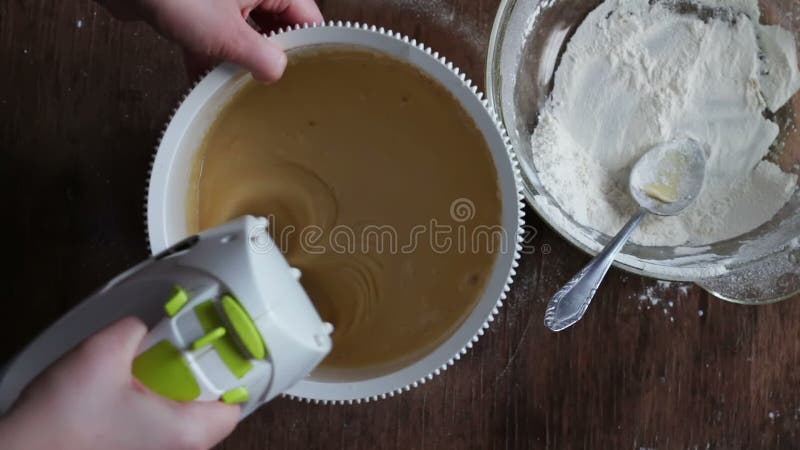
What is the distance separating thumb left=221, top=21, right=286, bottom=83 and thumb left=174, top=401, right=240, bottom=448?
1.15ft

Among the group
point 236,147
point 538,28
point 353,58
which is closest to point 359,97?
point 353,58

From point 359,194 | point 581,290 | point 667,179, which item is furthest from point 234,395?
point 667,179

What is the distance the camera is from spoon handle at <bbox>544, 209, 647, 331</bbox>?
2.52ft

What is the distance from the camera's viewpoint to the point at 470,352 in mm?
836

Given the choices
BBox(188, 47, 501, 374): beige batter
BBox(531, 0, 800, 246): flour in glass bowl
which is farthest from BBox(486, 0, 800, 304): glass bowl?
BBox(188, 47, 501, 374): beige batter

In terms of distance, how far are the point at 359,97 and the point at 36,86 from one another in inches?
16.6

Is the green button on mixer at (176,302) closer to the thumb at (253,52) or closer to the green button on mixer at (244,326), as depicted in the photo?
the green button on mixer at (244,326)

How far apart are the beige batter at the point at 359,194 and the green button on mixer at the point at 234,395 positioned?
235 millimetres

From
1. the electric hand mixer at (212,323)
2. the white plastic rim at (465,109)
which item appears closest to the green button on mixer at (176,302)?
the electric hand mixer at (212,323)

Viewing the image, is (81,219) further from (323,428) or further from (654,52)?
(654,52)

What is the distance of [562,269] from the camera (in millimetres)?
834

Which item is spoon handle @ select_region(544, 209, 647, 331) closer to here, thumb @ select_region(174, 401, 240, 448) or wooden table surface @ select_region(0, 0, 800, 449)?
wooden table surface @ select_region(0, 0, 800, 449)

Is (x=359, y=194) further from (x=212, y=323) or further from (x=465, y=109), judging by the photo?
(x=212, y=323)

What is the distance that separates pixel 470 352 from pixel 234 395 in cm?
38
